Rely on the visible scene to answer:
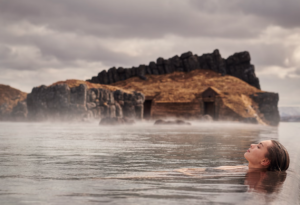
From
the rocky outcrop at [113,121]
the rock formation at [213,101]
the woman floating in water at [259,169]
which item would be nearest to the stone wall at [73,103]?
the rocky outcrop at [113,121]

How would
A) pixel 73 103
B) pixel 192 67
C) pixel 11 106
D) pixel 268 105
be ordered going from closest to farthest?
pixel 73 103 < pixel 268 105 < pixel 11 106 < pixel 192 67

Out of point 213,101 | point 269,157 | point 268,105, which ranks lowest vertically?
point 269,157

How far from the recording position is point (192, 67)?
114 meters

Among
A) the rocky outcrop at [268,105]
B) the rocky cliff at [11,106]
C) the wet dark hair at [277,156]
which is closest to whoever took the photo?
the wet dark hair at [277,156]

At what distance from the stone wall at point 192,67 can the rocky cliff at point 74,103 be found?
4883cm

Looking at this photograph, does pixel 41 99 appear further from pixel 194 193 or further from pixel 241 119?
pixel 194 193

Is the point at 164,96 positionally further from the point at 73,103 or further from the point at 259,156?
the point at 259,156

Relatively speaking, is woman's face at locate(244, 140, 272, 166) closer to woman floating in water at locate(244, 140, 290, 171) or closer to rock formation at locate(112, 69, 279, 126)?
woman floating in water at locate(244, 140, 290, 171)

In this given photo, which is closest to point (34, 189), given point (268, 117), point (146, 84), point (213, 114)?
point (213, 114)

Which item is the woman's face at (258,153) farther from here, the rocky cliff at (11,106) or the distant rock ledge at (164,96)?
the rocky cliff at (11,106)

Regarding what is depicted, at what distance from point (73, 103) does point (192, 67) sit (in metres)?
59.4

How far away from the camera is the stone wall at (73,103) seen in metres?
62.4

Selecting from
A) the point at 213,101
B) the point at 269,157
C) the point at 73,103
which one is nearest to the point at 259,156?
the point at 269,157

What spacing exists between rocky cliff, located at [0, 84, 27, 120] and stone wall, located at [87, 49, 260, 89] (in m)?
31.7
